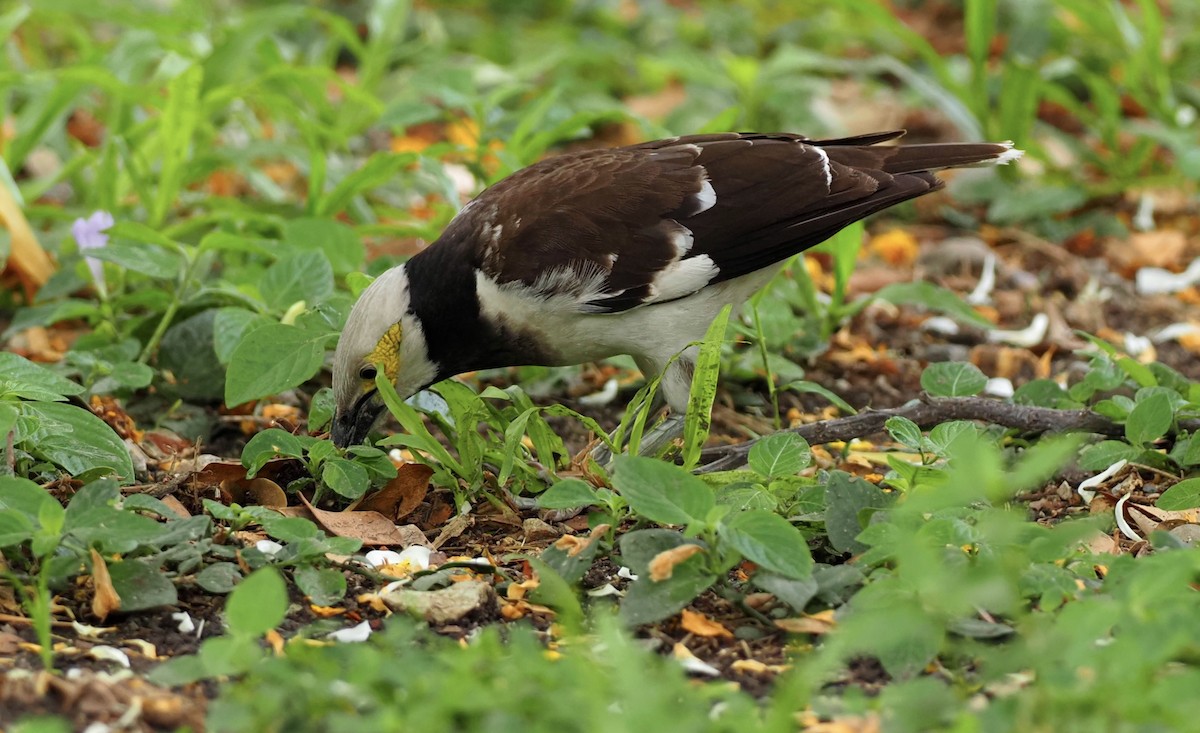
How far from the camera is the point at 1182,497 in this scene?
3.91 meters

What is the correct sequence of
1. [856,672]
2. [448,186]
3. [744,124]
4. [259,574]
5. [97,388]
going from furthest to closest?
[744,124] < [448,186] < [97,388] < [856,672] < [259,574]

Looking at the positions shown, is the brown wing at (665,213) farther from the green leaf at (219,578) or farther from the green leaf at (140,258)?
the green leaf at (219,578)

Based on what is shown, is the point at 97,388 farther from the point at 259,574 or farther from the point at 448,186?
the point at 259,574

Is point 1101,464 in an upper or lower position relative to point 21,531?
lower

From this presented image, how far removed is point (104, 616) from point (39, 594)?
0.91ft

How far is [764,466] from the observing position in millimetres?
3936

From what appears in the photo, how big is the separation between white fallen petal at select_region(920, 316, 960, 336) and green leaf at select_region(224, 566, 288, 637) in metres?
3.98

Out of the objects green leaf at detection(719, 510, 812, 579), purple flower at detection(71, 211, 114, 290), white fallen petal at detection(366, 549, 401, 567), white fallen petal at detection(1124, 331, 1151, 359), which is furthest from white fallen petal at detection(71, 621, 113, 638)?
white fallen petal at detection(1124, 331, 1151, 359)

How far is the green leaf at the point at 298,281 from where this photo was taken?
4.81 meters

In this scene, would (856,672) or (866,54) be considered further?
(866,54)

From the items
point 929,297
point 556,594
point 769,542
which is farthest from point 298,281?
point 929,297

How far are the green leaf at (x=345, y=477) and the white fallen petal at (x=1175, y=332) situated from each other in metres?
3.74

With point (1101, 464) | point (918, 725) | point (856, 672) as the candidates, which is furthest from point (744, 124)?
point (918, 725)


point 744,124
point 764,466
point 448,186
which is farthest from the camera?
point 744,124
